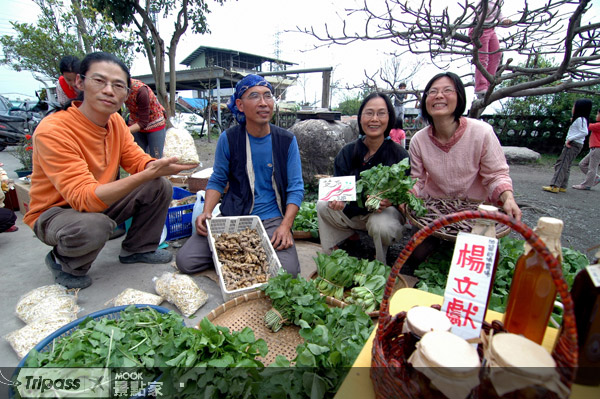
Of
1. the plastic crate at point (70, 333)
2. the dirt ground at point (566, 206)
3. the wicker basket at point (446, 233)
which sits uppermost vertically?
the wicker basket at point (446, 233)

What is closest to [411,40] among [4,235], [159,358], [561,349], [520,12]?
[520,12]

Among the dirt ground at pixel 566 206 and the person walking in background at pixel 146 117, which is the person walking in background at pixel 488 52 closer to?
the dirt ground at pixel 566 206

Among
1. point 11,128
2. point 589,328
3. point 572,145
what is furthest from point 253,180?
point 11,128

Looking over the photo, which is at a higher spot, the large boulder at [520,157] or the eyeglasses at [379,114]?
the eyeglasses at [379,114]

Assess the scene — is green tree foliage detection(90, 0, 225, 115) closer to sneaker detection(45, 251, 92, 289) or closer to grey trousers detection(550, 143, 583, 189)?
sneaker detection(45, 251, 92, 289)

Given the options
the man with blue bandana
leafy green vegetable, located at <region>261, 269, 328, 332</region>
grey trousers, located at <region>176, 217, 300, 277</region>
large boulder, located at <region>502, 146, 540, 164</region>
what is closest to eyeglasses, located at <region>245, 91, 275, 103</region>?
the man with blue bandana

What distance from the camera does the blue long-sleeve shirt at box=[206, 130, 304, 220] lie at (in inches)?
121

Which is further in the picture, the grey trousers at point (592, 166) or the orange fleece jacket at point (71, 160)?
the grey trousers at point (592, 166)

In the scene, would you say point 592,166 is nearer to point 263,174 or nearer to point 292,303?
point 263,174

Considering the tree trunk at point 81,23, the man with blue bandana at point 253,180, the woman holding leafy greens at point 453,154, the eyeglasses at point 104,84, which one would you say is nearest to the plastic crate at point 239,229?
the man with blue bandana at point 253,180

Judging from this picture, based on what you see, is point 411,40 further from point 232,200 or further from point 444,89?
point 232,200

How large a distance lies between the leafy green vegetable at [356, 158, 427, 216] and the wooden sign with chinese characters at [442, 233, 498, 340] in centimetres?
161

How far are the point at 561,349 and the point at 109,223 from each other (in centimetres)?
293

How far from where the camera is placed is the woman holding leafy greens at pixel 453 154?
8.57 ft
